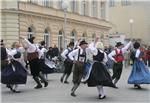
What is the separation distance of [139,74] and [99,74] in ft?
9.41

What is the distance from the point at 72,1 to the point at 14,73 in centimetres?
2550

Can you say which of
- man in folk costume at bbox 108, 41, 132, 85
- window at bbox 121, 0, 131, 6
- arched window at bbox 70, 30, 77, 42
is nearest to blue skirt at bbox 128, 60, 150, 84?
man in folk costume at bbox 108, 41, 132, 85

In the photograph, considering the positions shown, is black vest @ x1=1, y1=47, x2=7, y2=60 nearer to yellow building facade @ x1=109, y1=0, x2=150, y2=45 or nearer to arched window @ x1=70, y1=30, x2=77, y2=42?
arched window @ x1=70, y1=30, x2=77, y2=42

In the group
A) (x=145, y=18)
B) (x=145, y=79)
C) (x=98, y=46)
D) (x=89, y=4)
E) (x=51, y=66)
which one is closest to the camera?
(x=98, y=46)

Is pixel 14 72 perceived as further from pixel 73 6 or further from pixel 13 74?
pixel 73 6

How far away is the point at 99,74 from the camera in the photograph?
1291 centimetres

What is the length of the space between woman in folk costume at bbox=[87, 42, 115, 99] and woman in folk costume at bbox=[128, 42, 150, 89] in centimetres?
246

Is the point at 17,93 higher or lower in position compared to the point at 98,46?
lower

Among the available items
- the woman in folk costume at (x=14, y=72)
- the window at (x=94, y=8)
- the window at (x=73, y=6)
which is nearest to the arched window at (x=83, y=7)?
the window at (x=73, y=6)

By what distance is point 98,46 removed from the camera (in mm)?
13195

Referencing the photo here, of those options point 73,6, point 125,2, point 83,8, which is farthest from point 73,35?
point 125,2

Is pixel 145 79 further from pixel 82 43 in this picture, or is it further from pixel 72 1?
pixel 72 1

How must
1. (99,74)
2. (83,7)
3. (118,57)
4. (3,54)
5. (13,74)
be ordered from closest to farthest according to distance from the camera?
1. (99,74)
2. (13,74)
3. (3,54)
4. (118,57)
5. (83,7)

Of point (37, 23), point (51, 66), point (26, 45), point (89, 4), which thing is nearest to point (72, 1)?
point (89, 4)
